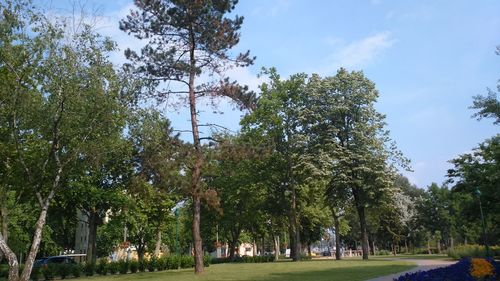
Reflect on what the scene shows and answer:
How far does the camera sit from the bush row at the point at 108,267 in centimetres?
3326

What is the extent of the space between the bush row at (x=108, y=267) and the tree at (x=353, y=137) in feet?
50.2

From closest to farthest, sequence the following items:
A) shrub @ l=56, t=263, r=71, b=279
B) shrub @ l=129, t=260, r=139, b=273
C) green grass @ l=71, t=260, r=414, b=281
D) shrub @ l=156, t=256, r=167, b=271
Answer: green grass @ l=71, t=260, r=414, b=281 < shrub @ l=56, t=263, r=71, b=279 < shrub @ l=129, t=260, r=139, b=273 < shrub @ l=156, t=256, r=167, b=271

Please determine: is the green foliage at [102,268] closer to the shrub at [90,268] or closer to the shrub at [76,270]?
the shrub at [90,268]

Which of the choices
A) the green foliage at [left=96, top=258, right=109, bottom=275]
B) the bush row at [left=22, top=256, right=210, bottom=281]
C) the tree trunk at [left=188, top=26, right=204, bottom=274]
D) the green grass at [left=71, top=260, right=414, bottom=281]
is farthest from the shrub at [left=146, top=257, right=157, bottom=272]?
the tree trunk at [left=188, top=26, right=204, bottom=274]

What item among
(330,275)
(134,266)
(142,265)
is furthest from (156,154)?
(142,265)

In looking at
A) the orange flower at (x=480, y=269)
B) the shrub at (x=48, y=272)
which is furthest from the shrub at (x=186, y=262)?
the orange flower at (x=480, y=269)

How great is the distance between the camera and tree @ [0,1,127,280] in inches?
850

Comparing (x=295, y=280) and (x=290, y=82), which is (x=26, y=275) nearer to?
(x=295, y=280)

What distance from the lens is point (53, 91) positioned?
22203 millimetres

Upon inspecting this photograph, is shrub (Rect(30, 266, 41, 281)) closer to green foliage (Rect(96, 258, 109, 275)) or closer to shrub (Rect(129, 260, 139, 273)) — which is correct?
green foliage (Rect(96, 258, 109, 275))

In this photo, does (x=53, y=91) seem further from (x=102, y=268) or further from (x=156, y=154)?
(x=102, y=268)

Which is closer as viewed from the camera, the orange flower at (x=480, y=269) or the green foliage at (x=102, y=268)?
the orange flower at (x=480, y=269)

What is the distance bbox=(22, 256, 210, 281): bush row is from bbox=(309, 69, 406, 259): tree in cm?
1531

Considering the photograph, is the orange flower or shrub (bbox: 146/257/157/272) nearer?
the orange flower
